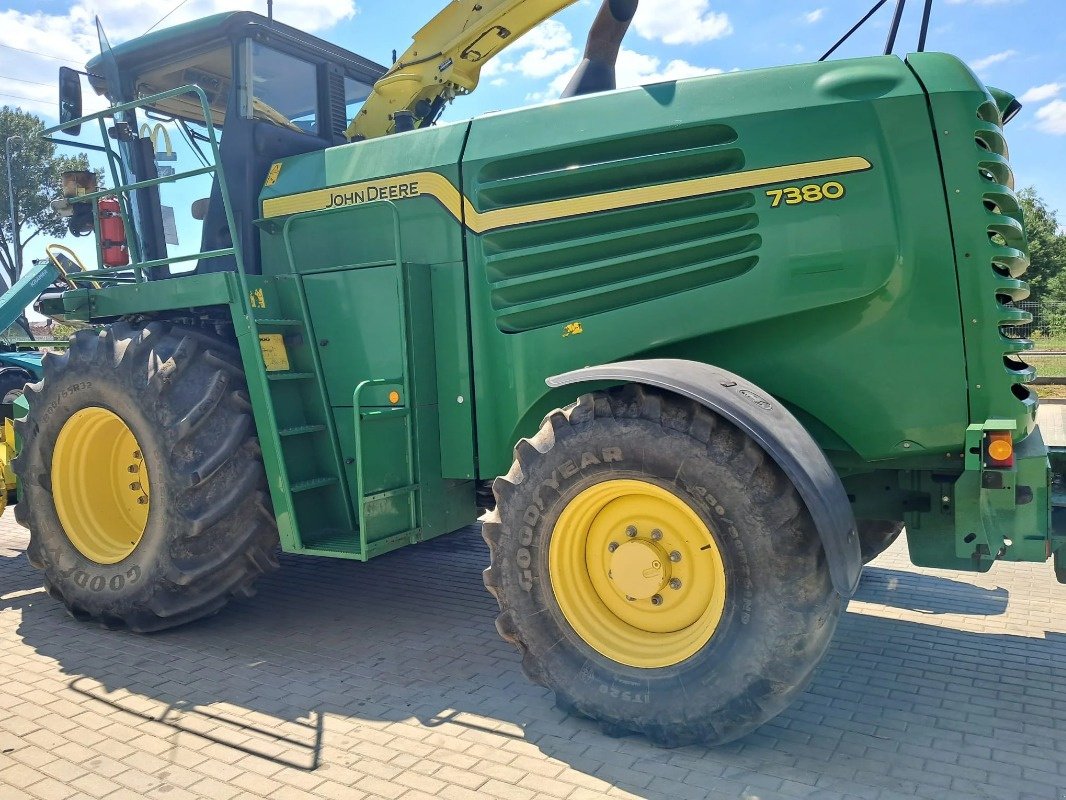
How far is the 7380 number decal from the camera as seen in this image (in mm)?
3316

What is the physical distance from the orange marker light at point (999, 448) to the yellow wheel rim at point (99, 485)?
160 inches

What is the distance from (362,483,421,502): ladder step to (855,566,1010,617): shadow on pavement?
8.95ft

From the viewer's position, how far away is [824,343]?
11.1 ft

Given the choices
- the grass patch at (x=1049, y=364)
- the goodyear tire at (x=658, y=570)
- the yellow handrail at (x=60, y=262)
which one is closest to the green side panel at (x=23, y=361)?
the yellow handrail at (x=60, y=262)

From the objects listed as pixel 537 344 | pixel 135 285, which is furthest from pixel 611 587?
pixel 135 285

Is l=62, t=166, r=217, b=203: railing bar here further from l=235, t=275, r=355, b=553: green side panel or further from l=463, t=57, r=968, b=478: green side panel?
l=463, t=57, r=968, b=478: green side panel

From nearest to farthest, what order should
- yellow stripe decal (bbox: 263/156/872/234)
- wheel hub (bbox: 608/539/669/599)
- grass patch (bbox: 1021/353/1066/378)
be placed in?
1. wheel hub (bbox: 608/539/669/599)
2. yellow stripe decal (bbox: 263/156/872/234)
3. grass patch (bbox: 1021/353/1066/378)

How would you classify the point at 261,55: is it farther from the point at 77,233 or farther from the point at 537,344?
the point at 537,344

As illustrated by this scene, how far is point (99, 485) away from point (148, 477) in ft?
2.40

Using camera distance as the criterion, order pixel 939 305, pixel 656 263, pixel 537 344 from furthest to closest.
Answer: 1. pixel 537 344
2. pixel 656 263
3. pixel 939 305

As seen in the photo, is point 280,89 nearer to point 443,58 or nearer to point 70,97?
point 443,58

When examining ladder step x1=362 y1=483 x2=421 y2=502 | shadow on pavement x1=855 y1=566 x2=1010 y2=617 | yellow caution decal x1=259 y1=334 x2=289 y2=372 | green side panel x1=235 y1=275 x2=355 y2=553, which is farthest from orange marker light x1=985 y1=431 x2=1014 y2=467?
yellow caution decal x1=259 y1=334 x2=289 y2=372

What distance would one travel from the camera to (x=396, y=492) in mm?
4098

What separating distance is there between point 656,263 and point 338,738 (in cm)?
233
